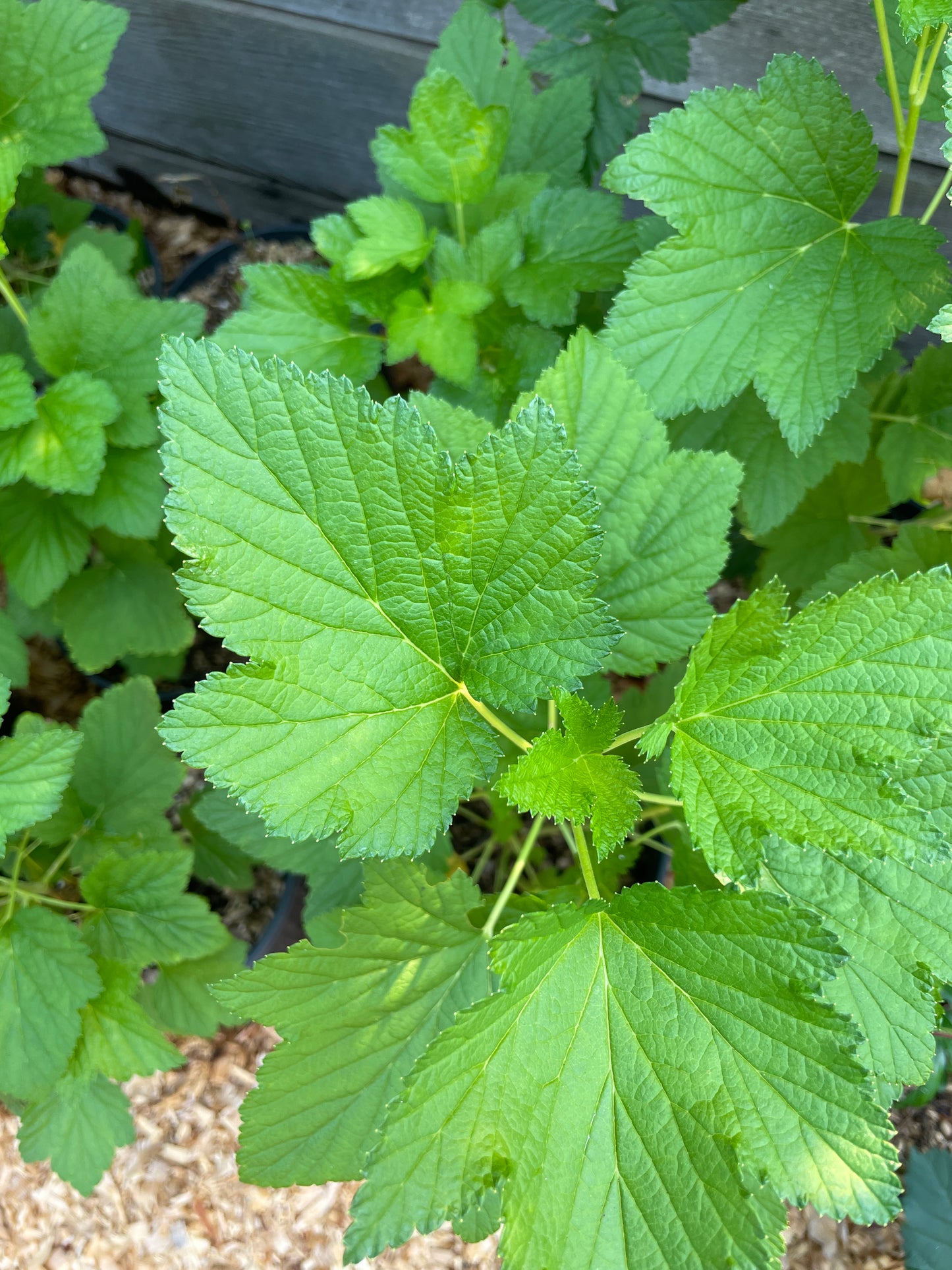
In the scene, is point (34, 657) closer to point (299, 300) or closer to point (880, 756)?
point (299, 300)

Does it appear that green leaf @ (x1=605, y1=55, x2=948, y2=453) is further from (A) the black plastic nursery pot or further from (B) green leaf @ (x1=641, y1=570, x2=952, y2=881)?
(A) the black plastic nursery pot

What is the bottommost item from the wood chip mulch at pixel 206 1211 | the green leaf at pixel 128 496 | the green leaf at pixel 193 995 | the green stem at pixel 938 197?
the wood chip mulch at pixel 206 1211

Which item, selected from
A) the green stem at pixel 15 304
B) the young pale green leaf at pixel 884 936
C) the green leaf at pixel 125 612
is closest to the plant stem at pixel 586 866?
the young pale green leaf at pixel 884 936

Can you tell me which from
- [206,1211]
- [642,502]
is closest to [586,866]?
[642,502]

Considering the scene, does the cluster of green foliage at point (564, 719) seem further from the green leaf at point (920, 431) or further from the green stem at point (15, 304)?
the green stem at point (15, 304)

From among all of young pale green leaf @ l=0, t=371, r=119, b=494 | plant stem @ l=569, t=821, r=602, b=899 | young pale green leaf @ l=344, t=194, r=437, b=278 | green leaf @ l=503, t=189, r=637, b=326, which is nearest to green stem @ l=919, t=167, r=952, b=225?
green leaf @ l=503, t=189, r=637, b=326

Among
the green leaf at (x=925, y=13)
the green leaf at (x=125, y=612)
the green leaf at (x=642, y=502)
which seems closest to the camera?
the green leaf at (x=925, y=13)

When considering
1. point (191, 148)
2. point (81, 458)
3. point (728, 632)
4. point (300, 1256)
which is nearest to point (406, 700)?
point (728, 632)
